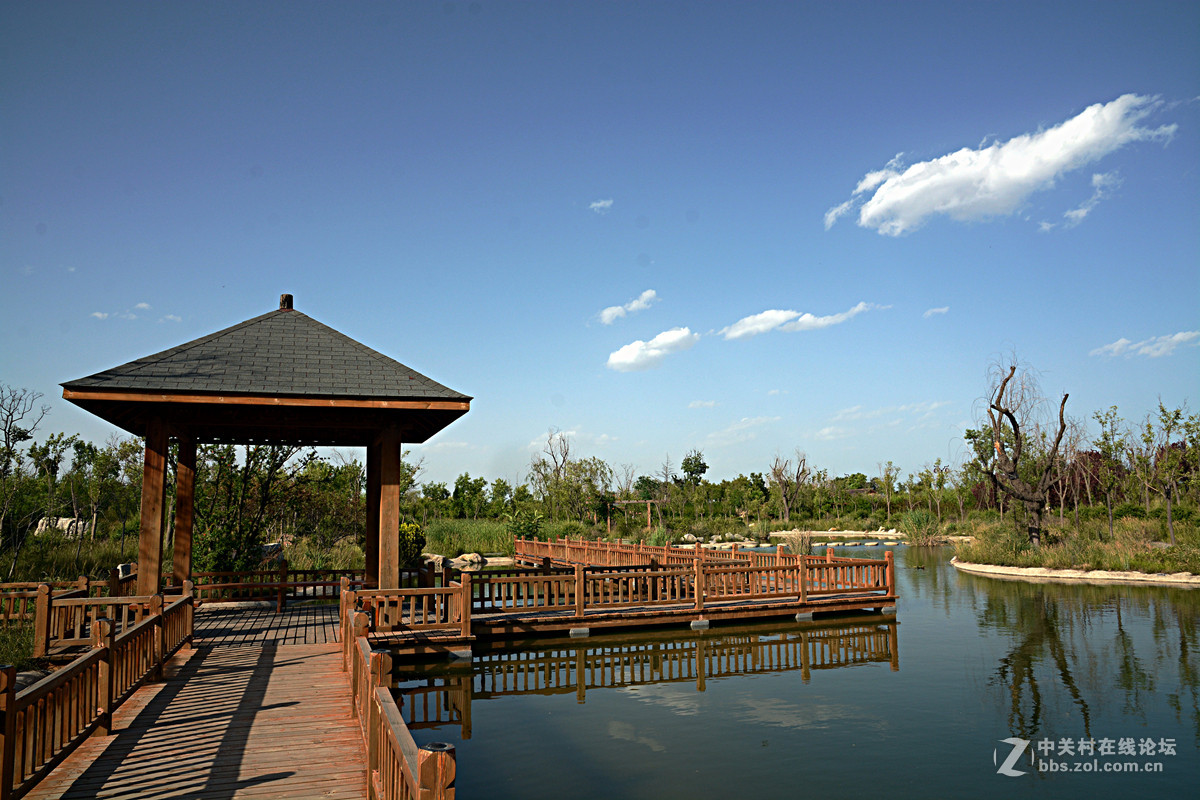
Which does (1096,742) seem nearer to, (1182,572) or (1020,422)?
(1182,572)

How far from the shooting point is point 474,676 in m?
11.7

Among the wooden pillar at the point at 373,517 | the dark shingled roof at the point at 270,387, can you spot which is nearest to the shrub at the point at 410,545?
the wooden pillar at the point at 373,517

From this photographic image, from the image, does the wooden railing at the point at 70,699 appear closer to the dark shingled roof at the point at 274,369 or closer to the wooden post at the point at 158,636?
the wooden post at the point at 158,636

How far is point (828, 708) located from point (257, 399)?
8.95 m

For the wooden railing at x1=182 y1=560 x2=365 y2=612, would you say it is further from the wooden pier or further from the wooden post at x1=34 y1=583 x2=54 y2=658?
the wooden post at x1=34 y1=583 x2=54 y2=658

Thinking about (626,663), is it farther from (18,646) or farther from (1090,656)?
(18,646)

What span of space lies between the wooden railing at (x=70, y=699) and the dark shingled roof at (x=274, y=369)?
137 inches

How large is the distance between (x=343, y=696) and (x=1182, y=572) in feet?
76.1

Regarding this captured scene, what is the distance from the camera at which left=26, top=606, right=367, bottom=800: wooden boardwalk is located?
5359mm

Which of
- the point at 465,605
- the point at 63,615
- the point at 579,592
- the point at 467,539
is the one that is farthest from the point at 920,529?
the point at 63,615

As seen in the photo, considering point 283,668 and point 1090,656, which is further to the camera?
point 1090,656

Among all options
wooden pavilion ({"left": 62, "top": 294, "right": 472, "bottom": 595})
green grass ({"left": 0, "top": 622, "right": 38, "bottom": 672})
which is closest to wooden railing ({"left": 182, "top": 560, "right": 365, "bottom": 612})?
wooden pavilion ({"left": 62, "top": 294, "right": 472, "bottom": 595})

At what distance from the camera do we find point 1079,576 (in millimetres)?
22688

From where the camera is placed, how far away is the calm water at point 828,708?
7.06 metres
